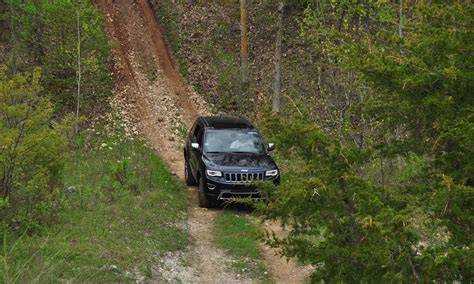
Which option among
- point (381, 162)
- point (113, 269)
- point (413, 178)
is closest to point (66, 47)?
point (113, 269)

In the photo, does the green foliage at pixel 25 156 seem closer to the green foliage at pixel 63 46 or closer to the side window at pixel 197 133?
the side window at pixel 197 133

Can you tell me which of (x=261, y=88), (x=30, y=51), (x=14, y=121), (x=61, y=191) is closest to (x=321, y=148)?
(x=14, y=121)

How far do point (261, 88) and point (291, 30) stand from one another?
498 centimetres

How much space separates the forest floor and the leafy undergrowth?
0.47 meters

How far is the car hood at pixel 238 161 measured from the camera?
12.6 metres

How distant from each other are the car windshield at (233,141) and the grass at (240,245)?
5.82ft

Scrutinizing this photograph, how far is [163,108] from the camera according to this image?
73.9ft

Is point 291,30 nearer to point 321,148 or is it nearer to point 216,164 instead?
point 216,164

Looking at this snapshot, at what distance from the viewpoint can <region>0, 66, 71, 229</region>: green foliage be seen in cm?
908

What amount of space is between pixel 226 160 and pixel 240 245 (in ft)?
9.28

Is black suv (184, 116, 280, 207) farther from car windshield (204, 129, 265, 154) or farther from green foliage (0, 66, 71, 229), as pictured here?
green foliage (0, 66, 71, 229)

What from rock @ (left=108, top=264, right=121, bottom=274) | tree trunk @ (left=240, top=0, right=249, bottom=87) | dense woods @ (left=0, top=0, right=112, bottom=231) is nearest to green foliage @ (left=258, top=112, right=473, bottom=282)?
rock @ (left=108, top=264, right=121, bottom=274)

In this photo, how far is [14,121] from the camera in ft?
30.6

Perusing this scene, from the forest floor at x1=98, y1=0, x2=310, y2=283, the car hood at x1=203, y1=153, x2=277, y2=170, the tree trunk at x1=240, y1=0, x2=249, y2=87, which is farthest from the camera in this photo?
the tree trunk at x1=240, y1=0, x2=249, y2=87
